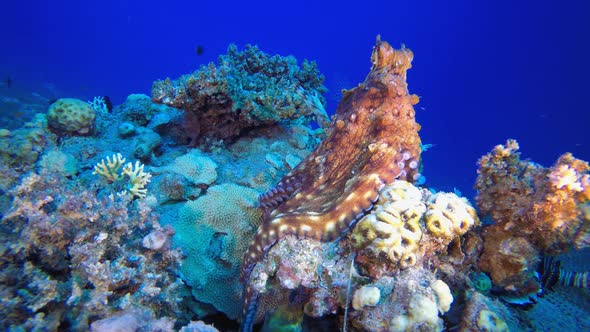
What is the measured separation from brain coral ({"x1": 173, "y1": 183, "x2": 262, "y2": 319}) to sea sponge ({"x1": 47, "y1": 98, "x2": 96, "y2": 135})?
4042 millimetres

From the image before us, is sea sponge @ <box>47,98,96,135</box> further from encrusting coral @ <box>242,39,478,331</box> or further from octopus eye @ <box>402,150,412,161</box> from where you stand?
octopus eye @ <box>402,150,412,161</box>

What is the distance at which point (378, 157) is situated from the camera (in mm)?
3459

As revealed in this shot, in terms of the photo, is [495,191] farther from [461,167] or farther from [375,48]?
[461,167]

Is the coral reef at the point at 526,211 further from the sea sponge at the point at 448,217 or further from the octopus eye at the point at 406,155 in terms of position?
the octopus eye at the point at 406,155

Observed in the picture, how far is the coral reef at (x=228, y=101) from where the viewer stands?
5621mm

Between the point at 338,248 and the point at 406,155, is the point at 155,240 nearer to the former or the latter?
the point at 338,248

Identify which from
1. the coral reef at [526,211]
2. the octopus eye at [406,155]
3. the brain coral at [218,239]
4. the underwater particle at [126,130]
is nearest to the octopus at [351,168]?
the octopus eye at [406,155]

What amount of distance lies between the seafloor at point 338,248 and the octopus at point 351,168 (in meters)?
0.02

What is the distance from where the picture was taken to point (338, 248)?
119 inches

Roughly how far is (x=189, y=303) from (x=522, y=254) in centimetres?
405

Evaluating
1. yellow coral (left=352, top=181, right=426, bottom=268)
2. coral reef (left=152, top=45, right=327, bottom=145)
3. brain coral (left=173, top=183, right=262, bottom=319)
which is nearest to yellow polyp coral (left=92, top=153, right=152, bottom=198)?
brain coral (left=173, top=183, right=262, bottom=319)

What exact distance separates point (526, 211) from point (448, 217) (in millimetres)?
867

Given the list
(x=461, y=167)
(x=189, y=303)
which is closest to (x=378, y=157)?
(x=189, y=303)

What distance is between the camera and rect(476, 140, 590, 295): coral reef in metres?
2.78
